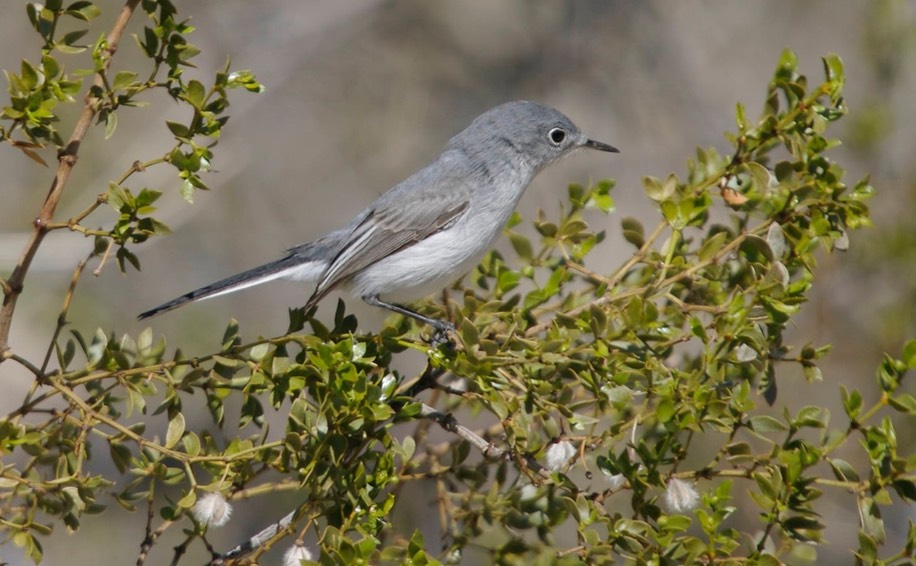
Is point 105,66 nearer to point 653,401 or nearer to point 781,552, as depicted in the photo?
point 653,401

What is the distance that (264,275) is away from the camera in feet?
9.80

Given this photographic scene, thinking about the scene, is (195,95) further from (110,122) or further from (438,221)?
(438,221)

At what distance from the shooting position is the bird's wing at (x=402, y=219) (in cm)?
310

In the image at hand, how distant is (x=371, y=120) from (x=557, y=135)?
2923 mm

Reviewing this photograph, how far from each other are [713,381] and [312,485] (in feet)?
2.47

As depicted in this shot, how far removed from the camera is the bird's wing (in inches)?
122

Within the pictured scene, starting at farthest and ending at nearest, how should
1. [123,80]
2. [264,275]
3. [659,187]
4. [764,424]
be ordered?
[264,275], [659,187], [764,424], [123,80]

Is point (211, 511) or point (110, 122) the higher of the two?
point (110, 122)

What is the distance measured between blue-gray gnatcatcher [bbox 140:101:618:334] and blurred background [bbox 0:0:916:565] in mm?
1250

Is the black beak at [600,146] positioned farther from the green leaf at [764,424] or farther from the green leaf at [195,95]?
the green leaf at [195,95]

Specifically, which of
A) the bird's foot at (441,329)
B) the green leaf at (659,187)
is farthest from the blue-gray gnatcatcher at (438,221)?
the green leaf at (659,187)

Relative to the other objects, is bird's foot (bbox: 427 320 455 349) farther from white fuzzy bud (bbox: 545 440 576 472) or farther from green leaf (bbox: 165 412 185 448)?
green leaf (bbox: 165 412 185 448)

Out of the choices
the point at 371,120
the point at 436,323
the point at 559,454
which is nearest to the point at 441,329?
the point at 436,323

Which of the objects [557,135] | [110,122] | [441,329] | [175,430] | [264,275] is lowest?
[264,275]
